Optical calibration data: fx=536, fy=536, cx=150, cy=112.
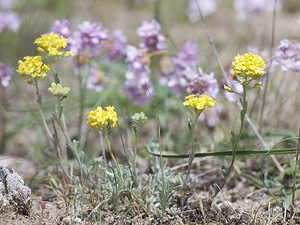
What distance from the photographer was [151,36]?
7.70 ft

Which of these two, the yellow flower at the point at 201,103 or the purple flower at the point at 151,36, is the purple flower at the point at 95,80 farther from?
the yellow flower at the point at 201,103

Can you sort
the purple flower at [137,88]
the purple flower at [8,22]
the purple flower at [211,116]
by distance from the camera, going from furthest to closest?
the purple flower at [8,22]
the purple flower at [211,116]
the purple flower at [137,88]

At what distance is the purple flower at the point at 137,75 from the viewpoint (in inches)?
91.7

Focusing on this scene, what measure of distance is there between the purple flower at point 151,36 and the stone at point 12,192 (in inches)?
37.2

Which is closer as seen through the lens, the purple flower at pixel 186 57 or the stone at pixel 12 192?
the stone at pixel 12 192

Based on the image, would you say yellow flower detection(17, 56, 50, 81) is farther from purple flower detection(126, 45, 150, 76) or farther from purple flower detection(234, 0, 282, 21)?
purple flower detection(234, 0, 282, 21)

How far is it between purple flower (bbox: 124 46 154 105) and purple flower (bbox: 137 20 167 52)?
6 cm

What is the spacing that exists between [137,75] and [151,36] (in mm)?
188

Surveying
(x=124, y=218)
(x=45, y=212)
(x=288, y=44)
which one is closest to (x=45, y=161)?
(x=45, y=212)

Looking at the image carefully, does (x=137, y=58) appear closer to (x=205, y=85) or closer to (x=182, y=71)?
(x=182, y=71)

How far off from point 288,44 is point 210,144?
59 centimetres

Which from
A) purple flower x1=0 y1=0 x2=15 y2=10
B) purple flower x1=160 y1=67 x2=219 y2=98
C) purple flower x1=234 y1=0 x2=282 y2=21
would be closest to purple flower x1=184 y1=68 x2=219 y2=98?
purple flower x1=160 y1=67 x2=219 y2=98

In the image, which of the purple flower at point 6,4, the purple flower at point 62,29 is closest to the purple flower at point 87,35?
the purple flower at point 62,29

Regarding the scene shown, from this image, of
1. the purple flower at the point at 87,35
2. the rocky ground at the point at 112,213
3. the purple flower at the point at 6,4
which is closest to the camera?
the rocky ground at the point at 112,213
